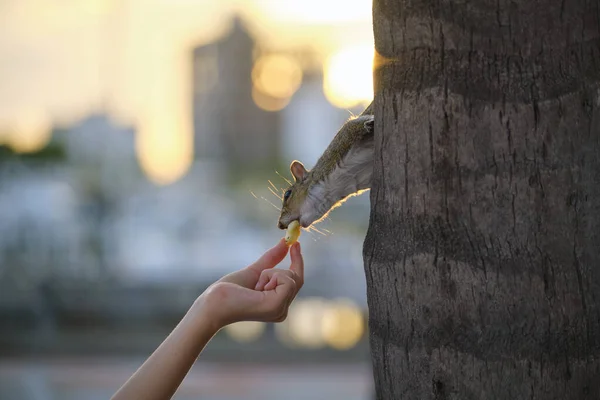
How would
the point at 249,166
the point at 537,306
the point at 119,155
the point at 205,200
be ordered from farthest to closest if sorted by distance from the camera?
the point at 249,166 → the point at 119,155 → the point at 205,200 → the point at 537,306

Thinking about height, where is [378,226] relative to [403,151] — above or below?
below

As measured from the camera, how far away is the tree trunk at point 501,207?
69.6 inches

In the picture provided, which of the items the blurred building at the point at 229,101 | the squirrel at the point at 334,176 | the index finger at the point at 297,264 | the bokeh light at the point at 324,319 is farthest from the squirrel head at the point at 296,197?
the blurred building at the point at 229,101

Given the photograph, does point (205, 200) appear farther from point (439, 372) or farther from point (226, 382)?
point (439, 372)

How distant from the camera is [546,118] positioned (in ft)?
5.86

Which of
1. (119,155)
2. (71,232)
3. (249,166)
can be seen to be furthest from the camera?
(249,166)

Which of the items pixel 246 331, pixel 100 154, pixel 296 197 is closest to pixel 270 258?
pixel 296 197

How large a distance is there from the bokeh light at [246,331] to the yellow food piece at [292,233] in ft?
33.8

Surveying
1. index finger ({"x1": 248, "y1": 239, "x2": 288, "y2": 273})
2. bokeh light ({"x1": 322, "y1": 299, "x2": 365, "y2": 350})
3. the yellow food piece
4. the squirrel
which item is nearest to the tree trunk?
index finger ({"x1": 248, "y1": 239, "x2": 288, "y2": 273})

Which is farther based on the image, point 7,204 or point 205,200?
point 205,200

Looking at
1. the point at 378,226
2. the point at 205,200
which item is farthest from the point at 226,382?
the point at 205,200

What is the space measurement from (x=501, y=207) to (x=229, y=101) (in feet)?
209

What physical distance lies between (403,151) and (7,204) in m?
26.2

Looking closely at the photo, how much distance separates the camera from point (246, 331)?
683 inches
